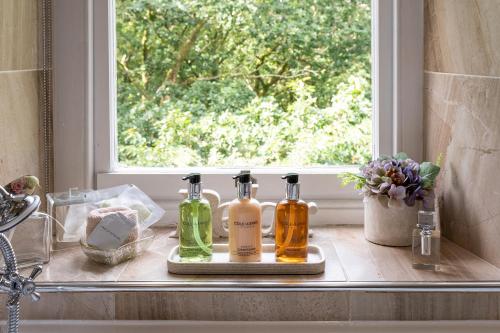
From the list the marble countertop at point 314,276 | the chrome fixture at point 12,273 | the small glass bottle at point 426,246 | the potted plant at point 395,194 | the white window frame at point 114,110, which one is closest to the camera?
the chrome fixture at point 12,273

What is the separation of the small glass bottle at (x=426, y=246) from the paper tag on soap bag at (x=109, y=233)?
2.07 ft

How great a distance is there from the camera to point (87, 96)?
75.1 inches

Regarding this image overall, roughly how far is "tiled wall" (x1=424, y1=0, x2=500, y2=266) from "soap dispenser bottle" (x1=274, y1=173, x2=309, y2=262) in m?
0.40

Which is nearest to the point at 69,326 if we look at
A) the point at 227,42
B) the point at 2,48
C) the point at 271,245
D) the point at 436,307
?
the point at 271,245

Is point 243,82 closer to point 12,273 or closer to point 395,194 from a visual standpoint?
point 395,194

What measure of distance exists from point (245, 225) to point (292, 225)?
0.10m

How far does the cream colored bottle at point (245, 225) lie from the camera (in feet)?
5.02

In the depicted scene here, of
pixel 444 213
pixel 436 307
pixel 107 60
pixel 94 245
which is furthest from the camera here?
pixel 107 60

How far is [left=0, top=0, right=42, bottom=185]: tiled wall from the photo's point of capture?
1610 millimetres

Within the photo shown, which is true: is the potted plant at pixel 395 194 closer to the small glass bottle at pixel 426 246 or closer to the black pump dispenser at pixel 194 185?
the small glass bottle at pixel 426 246

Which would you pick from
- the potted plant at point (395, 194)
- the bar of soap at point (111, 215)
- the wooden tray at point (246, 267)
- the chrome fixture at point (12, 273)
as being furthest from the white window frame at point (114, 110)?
the chrome fixture at point (12, 273)

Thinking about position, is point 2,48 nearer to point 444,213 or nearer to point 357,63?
point 357,63

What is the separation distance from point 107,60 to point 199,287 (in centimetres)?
77

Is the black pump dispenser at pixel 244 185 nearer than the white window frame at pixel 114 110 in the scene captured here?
Yes
